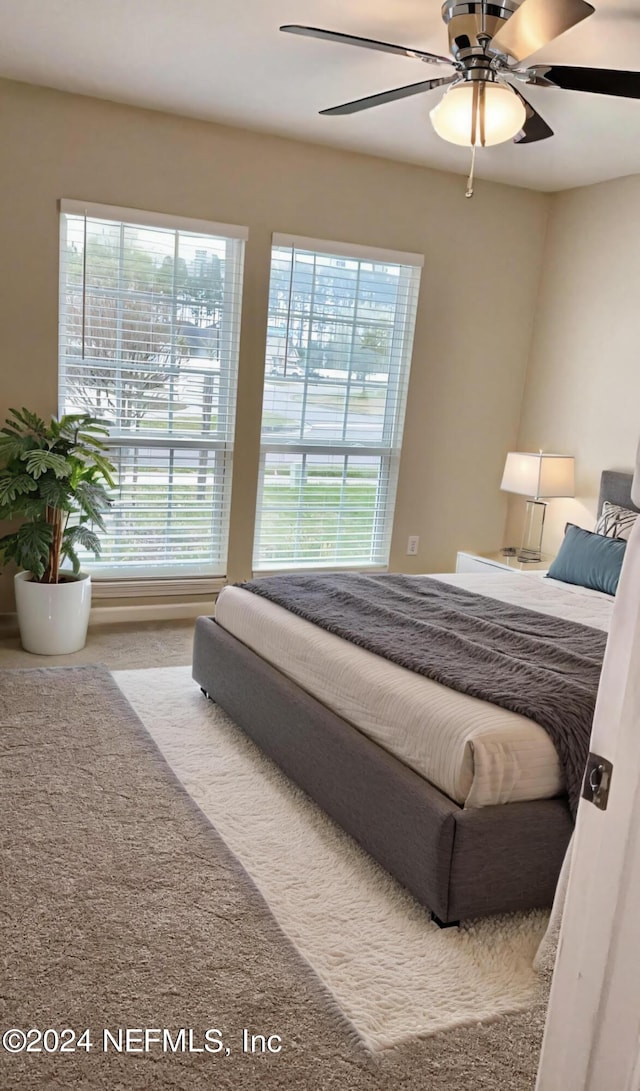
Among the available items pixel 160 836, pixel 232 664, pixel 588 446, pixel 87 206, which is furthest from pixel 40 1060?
pixel 588 446

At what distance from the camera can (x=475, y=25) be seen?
8.61ft

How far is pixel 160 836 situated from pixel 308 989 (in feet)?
2.59

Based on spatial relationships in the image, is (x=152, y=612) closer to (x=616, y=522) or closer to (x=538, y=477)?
(x=538, y=477)

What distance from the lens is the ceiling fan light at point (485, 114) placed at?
2691mm

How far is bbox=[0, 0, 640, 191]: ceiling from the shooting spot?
302cm

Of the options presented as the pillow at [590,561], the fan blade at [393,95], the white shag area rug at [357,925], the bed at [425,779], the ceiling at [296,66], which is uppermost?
the ceiling at [296,66]

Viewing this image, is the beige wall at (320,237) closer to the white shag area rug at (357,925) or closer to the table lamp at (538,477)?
the table lamp at (538,477)

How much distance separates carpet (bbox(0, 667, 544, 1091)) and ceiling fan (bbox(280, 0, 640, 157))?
93.8 inches

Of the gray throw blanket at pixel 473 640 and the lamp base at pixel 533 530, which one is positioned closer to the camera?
the gray throw blanket at pixel 473 640

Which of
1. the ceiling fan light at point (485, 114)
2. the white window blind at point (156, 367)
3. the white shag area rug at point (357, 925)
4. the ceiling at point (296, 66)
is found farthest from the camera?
the white window blind at point (156, 367)

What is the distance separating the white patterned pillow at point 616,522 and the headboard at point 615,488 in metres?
0.14

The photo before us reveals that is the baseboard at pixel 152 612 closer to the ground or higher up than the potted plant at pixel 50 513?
closer to the ground

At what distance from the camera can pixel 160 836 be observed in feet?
8.64

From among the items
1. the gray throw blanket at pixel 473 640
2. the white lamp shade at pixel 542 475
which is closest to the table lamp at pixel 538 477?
the white lamp shade at pixel 542 475
